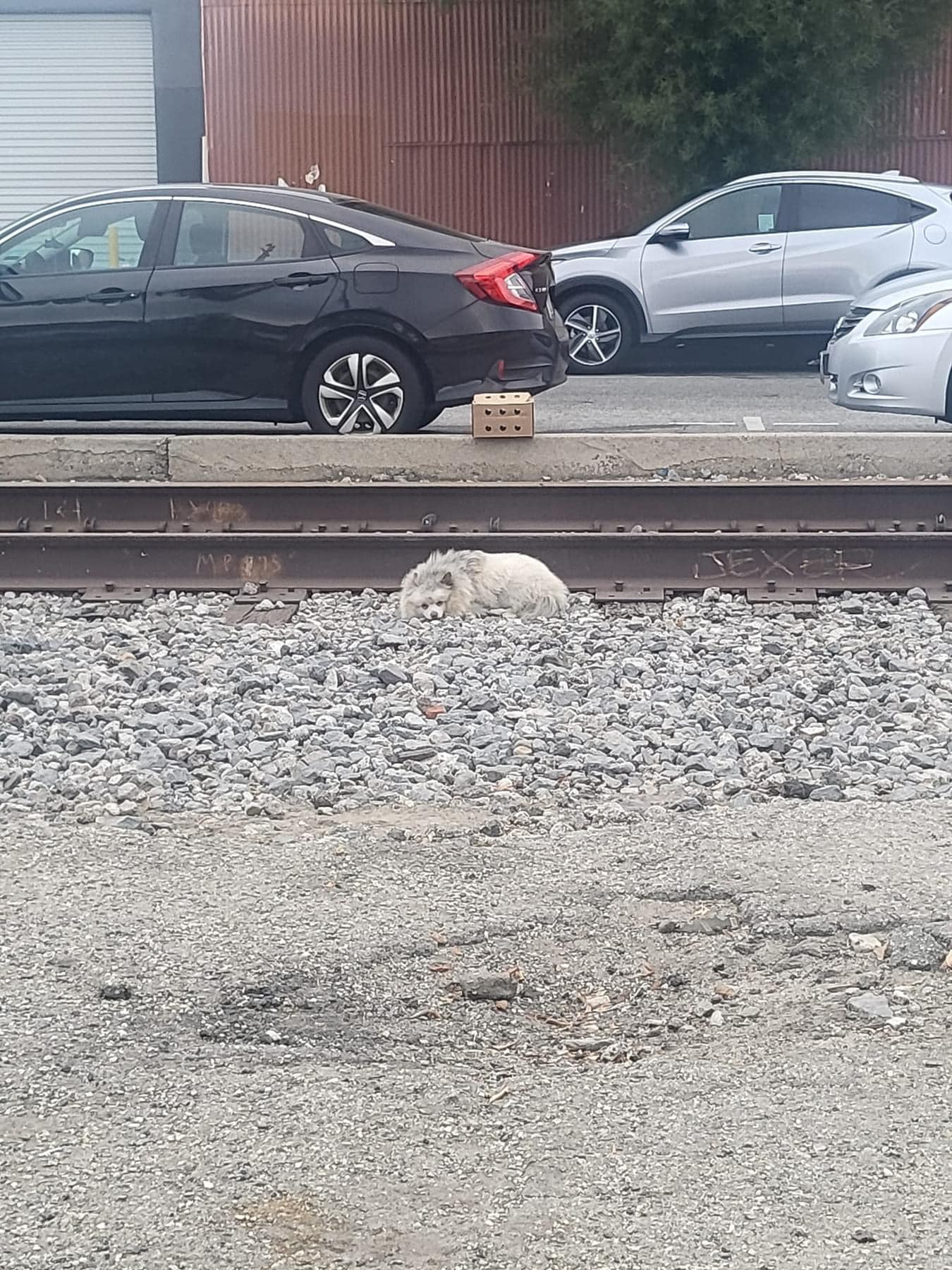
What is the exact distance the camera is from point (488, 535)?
8.01 metres

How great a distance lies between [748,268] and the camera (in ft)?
50.6

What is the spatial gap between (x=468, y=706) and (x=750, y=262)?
34.3ft

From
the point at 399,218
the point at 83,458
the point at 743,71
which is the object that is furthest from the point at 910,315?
the point at 743,71

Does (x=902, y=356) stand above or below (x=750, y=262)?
below

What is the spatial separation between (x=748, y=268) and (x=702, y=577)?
27.7 feet

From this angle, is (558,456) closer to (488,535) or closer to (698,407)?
(488,535)

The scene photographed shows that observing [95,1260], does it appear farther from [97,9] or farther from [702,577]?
[97,9]

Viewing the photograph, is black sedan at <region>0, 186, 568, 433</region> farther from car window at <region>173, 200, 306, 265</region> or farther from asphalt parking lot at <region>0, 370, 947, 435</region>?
asphalt parking lot at <region>0, 370, 947, 435</region>

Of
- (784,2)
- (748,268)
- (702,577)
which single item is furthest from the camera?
(784,2)

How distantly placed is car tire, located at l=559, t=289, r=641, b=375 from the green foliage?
398 cm

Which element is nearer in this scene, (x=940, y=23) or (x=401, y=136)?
(x=940, y=23)

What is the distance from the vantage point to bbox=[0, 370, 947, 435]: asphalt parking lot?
11.7 meters

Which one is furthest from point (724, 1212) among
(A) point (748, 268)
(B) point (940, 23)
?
(B) point (940, 23)

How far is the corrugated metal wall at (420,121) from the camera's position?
2195cm
